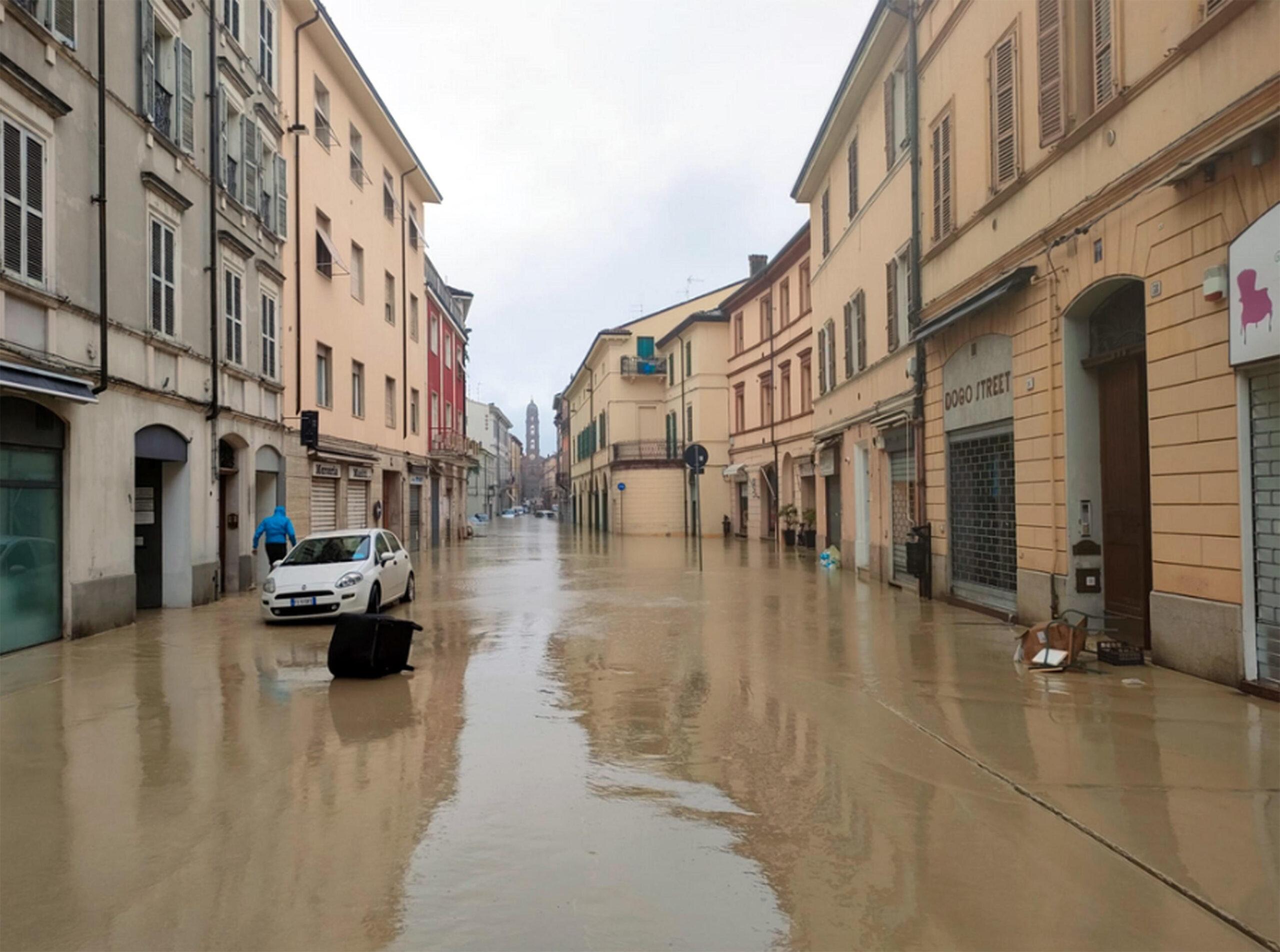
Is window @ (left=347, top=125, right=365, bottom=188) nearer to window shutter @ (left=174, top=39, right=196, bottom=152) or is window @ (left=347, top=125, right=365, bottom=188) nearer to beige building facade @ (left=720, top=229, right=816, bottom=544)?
window shutter @ (left=174, top=39, right=196, bottom=152)

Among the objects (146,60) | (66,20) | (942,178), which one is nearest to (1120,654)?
(942,178)

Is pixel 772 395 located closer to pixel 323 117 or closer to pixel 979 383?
pixel 323 117

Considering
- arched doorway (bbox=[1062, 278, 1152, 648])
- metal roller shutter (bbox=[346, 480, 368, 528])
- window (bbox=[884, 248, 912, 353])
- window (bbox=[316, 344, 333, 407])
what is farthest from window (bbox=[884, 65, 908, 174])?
metal roller shutter (bbox=[346, 480, 368, 528])

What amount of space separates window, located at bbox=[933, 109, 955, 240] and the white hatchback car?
33.9ft

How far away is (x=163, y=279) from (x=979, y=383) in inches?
→ 489

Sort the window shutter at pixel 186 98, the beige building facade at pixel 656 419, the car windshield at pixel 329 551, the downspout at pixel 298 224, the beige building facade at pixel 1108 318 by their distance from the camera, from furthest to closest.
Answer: the beige building facade at pixel 656 419
the downspout at pixel 298 224
the window shutter at pixel 186 98
the car windshield at pixel 329 551
the beige building facade at pixel 1108 318

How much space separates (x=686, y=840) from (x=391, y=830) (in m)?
1.50

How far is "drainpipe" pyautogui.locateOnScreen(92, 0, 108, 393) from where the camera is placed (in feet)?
38.8

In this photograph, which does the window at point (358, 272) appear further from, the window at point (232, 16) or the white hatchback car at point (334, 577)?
the white hatchback car at point (334, 577)

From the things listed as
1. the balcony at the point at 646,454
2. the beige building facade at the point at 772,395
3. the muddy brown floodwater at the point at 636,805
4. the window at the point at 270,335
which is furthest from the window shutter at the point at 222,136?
the balcony at the point at 646,454

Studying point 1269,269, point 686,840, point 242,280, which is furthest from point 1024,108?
point 242,280

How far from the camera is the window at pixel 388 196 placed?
92.8 feet

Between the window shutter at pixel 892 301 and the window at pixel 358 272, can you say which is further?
the window at pixel 358 272

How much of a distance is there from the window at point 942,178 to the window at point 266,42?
529 inches
